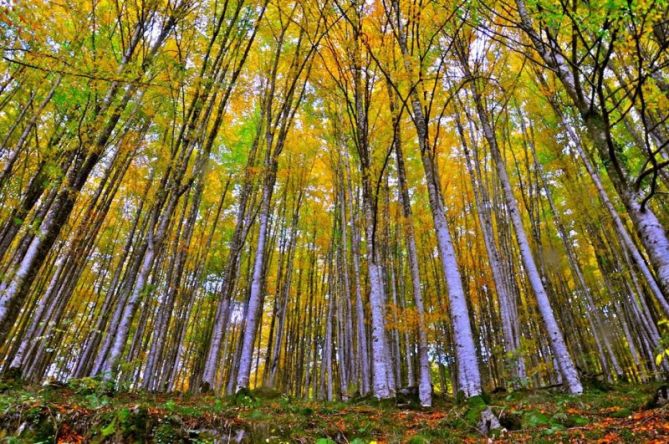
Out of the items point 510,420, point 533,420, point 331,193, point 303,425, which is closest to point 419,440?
point 510,420

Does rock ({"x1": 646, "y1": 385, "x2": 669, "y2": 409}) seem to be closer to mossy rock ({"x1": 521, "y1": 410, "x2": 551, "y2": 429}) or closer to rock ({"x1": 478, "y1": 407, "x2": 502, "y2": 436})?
mossy rock ({"x1": 521, "y1": 410, "x2": 551, "y2": 429})

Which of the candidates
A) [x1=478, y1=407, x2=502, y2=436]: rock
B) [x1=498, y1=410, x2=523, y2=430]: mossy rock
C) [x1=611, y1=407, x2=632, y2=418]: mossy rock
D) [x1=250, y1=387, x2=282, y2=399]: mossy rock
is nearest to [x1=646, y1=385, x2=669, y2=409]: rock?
[x1=611, y1=407, x2=632, y2=418]: mossy rock

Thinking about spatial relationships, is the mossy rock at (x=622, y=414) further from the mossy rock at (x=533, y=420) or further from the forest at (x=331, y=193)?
the mossy rock at (x=533, y=420)

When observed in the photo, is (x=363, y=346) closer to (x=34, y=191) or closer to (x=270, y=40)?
(x=34, y=191)

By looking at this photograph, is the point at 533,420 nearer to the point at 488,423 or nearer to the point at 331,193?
the point at 488,423

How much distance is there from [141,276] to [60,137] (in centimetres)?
512

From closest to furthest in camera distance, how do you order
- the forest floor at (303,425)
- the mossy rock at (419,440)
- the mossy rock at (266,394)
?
the forest floor at (303,425), the mossy rock at (419,440), the mossy rock at (266,394)

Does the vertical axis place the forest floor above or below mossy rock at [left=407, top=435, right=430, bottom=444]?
above

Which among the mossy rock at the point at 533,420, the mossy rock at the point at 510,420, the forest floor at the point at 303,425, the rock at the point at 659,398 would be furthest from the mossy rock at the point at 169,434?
the rock at the point at 659,398

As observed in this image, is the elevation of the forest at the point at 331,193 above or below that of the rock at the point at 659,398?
above

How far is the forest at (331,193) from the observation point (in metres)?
4.32

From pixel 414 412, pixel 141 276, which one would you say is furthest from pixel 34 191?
pixel 414 412

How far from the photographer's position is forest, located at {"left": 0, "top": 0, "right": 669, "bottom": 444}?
4.32 metres

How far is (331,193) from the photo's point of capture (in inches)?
708
